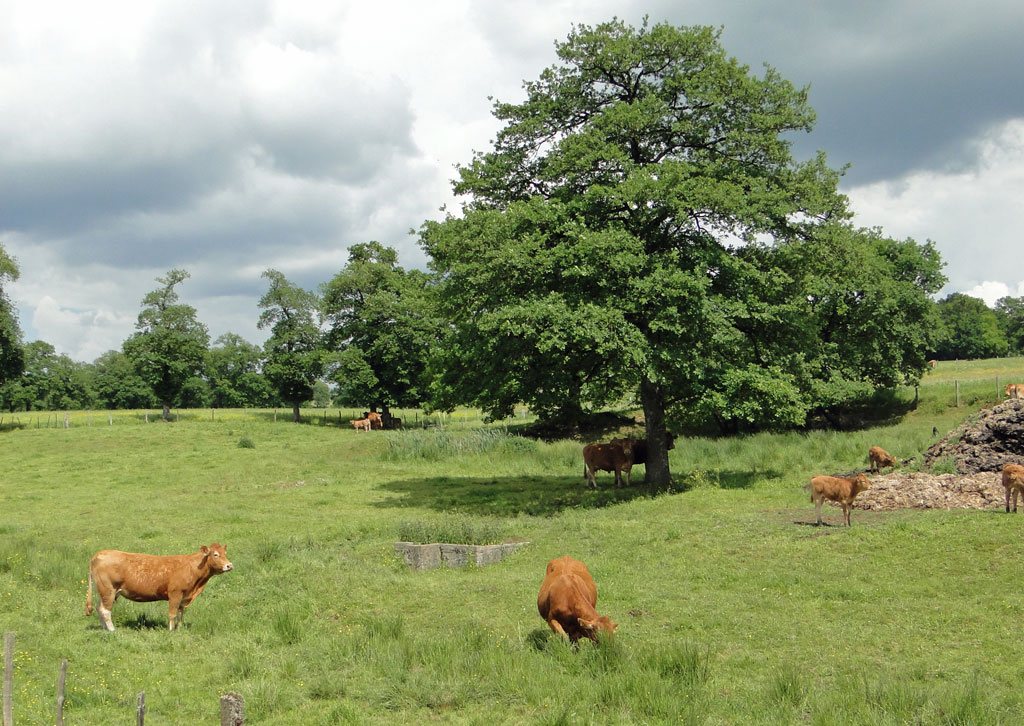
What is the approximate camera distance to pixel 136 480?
32500 millimetres

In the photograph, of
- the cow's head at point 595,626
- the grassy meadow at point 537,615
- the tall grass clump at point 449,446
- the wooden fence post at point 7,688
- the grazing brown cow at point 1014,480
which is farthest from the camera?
the tall grass clump at point 449,446

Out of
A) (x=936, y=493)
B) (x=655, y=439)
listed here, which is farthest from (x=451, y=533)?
(x=936, y=493)

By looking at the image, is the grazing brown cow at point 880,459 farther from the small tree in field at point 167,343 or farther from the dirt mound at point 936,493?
the small tree in field at point 167,343

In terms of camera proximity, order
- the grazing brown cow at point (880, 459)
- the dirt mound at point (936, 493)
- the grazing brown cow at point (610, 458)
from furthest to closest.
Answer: the grazing brown cow at point (610, 458) < the grazing brown cow at point (880, 459) < the dirt mound at point (936, 493)

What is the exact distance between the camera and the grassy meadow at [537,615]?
325 inches

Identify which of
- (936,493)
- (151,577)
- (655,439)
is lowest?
(936,493)

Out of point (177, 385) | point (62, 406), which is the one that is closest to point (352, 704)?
point (177, 385)

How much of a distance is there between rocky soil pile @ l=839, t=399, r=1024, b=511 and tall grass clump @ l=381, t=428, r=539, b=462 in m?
19.0

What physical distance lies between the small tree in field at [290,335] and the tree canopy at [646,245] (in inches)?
1759

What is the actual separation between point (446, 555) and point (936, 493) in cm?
1257

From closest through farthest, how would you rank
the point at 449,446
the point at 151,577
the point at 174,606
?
the point at 174,606
the point at 151,577
the point at 449,446

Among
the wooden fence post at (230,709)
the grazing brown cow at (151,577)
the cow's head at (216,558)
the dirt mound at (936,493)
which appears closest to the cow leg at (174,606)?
the grazing brown cow at (151,577)

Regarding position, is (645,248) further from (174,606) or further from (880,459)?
(174,606)

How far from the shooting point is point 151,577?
11.7 metres
